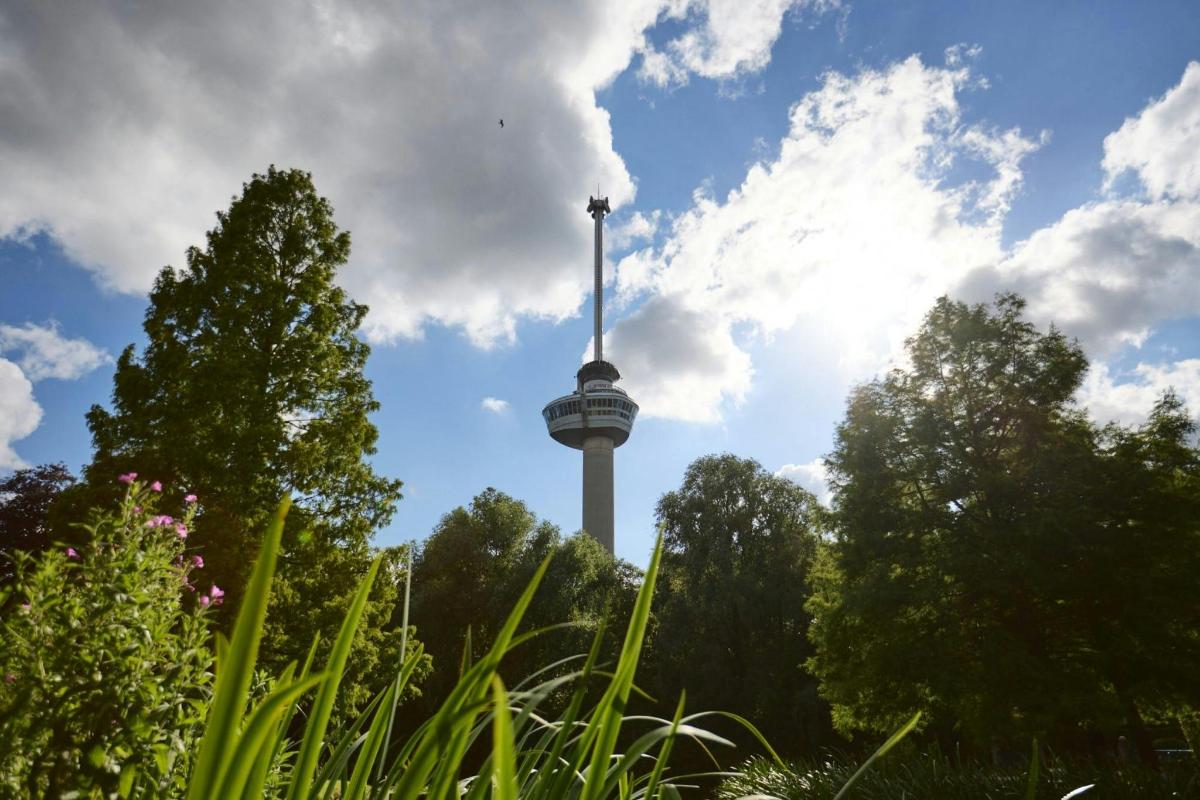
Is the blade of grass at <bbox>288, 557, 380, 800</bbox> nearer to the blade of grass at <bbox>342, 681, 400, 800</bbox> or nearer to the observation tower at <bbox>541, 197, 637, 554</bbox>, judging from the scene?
the blade of grass at <bbox>342, 681, 400, 800</bbox>

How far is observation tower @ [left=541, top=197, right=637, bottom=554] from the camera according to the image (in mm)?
61938

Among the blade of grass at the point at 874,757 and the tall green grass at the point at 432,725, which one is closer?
the tall green grass at the point at 432,725

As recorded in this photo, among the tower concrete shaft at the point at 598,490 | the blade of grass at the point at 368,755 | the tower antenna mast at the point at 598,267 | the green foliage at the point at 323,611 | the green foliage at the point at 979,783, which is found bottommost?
the green foliage at the point at 979,783

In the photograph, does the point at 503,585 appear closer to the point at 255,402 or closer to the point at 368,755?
the point at 255,402

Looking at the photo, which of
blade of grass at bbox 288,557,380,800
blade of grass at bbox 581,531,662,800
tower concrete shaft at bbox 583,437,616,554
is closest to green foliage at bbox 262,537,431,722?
blade of grass at bbox 288,557,380,800

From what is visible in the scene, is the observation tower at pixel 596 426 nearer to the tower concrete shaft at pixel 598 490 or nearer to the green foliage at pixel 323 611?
the tower concrete shaft at pixel 598 490

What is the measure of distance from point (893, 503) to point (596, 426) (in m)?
52.1

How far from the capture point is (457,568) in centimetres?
3052

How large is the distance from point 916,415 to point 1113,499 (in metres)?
3.84

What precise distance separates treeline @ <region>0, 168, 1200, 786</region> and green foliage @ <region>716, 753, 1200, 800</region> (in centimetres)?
567

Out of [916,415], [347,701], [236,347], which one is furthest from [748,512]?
[236,347]

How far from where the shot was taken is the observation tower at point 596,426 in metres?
61.9

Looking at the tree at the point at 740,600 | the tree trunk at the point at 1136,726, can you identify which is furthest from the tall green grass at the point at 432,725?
the tree at the point at 740,600

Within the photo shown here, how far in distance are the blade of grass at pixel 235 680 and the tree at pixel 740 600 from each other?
59.8 ft
